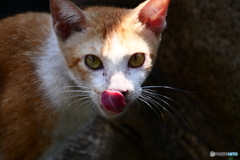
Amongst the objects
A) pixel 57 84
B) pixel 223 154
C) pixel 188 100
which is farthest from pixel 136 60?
pixel 223 154

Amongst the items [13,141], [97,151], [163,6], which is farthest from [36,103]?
[97,151]

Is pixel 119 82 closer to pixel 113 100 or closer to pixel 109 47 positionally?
pixel 113 100

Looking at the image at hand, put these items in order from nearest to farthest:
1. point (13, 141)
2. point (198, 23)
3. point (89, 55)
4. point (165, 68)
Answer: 1. point (89, 55)
2. point (13, 141)
3. point (198, 23)
4. point (165, 68)

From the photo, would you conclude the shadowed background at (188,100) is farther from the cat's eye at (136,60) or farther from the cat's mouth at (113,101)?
the cat's mouth at (113,101)

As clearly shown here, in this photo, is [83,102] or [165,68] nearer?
[83,102]

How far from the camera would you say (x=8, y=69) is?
2.64 meters

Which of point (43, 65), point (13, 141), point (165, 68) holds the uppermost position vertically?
point (43, 65)

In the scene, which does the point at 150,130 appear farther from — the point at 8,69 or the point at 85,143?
the point at 8,69

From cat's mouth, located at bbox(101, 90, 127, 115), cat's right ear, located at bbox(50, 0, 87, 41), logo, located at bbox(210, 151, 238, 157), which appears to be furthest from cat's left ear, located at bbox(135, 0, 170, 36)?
logo, located at bbox(210, 151, 238, 157)

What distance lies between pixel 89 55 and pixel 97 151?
1.81 m

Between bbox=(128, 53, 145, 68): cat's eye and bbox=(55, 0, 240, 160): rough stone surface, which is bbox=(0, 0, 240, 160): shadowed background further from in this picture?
bbox=(128, 53, 145, 68): cat's eye

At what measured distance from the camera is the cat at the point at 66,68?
7.24ft

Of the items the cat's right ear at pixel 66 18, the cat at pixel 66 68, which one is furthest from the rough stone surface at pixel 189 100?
the cat's right ear at pixel 66 18

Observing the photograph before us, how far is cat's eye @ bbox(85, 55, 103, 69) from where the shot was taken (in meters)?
2.23
